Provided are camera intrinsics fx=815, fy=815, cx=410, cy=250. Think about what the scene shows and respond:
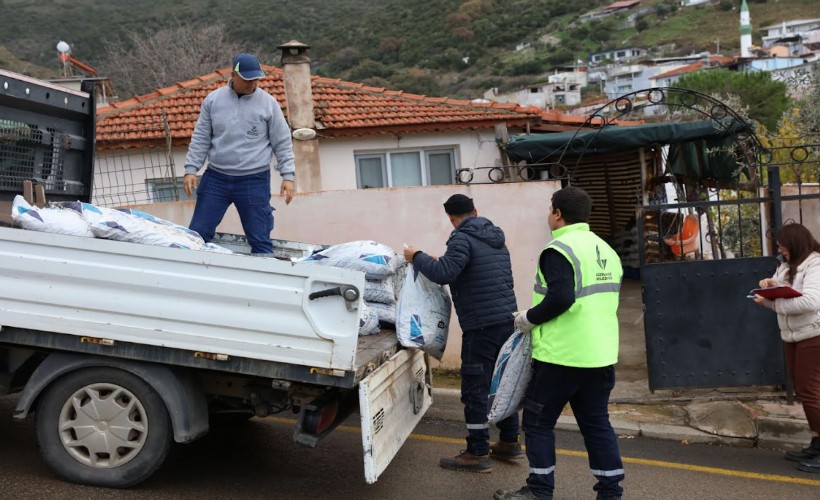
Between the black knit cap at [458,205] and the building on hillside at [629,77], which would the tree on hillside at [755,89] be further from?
the black knit cap at [458,205]

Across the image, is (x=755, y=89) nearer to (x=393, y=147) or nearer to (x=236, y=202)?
(x=393, y=147)

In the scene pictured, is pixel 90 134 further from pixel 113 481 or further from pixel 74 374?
pixel 113 481

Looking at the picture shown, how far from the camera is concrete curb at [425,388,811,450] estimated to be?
6.09 meters

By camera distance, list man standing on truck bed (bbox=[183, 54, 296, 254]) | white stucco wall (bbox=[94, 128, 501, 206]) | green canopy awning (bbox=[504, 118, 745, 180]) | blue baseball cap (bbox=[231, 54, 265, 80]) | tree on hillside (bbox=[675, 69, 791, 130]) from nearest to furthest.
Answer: blue baseball cap (bbox=[231, 54, 265, 80]) < man standing on truck bed (bbox=[183, 54, 296, 254]) < green canopy awning (bbox=[504, 118, 745, 180]) < white stucco wall (bbox=[94, 128, 501, 206]) < tree on hillside (bbox=[675, 69, 791, 130])

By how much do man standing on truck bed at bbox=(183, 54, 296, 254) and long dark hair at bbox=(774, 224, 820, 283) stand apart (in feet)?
12.2

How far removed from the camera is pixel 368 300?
17.6 ft

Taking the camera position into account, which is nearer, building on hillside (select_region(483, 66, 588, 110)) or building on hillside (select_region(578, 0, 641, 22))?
building on hillside (select_region(483, 66, 588, 110))

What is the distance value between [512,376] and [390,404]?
70 cm

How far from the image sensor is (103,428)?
14.3 feet

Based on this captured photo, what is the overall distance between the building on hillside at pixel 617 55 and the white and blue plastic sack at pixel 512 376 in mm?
68457

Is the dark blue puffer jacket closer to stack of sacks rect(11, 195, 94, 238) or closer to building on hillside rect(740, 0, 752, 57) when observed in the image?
stack of sacks rect(11, 195, 94, 238)

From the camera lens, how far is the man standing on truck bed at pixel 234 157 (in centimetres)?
624

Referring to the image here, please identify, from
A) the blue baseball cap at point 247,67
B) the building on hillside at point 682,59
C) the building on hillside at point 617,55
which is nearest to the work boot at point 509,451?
the blue baseball cap at point 247,67

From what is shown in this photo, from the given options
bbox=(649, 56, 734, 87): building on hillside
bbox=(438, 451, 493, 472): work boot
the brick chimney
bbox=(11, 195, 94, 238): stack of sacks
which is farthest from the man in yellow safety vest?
bbox=(649, 56, 734, 87): building on hillside
